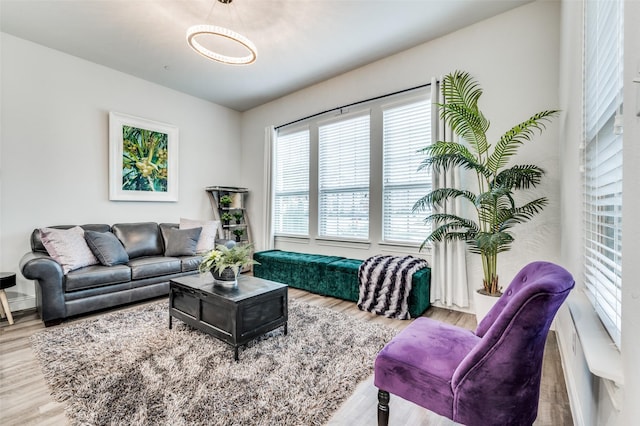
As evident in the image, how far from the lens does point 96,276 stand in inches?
120

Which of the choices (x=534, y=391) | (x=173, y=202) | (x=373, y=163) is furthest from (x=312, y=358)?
(x=173, y=202)

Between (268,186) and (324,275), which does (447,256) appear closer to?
(324,275)

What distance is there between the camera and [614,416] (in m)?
0.88

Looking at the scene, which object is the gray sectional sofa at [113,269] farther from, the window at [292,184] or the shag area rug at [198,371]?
the window at [292,184]

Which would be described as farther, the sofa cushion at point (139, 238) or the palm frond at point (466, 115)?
the sofa cushion at point (139, 238)

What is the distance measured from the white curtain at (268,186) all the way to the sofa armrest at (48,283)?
288 cm

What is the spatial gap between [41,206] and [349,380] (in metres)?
4.13

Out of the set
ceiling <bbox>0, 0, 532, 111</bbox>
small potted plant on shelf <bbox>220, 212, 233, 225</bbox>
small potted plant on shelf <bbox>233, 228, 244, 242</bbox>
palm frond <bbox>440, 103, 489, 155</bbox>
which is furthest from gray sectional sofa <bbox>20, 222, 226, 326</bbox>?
palm frond <bbox>440, 103, 489, 155</bbox>

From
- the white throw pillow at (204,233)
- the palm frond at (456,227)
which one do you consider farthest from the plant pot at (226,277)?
the white throw pillow at (204,233)

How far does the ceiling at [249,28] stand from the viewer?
9.21 feet

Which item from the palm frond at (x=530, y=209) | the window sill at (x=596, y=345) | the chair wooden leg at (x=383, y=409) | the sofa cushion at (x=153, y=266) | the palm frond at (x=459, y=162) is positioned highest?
the palm frond at (x=459, y=162)

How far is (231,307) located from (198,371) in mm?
464

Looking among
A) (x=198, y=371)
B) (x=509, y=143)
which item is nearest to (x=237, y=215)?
(x=198, y=371)

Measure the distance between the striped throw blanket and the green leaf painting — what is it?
352 cm
